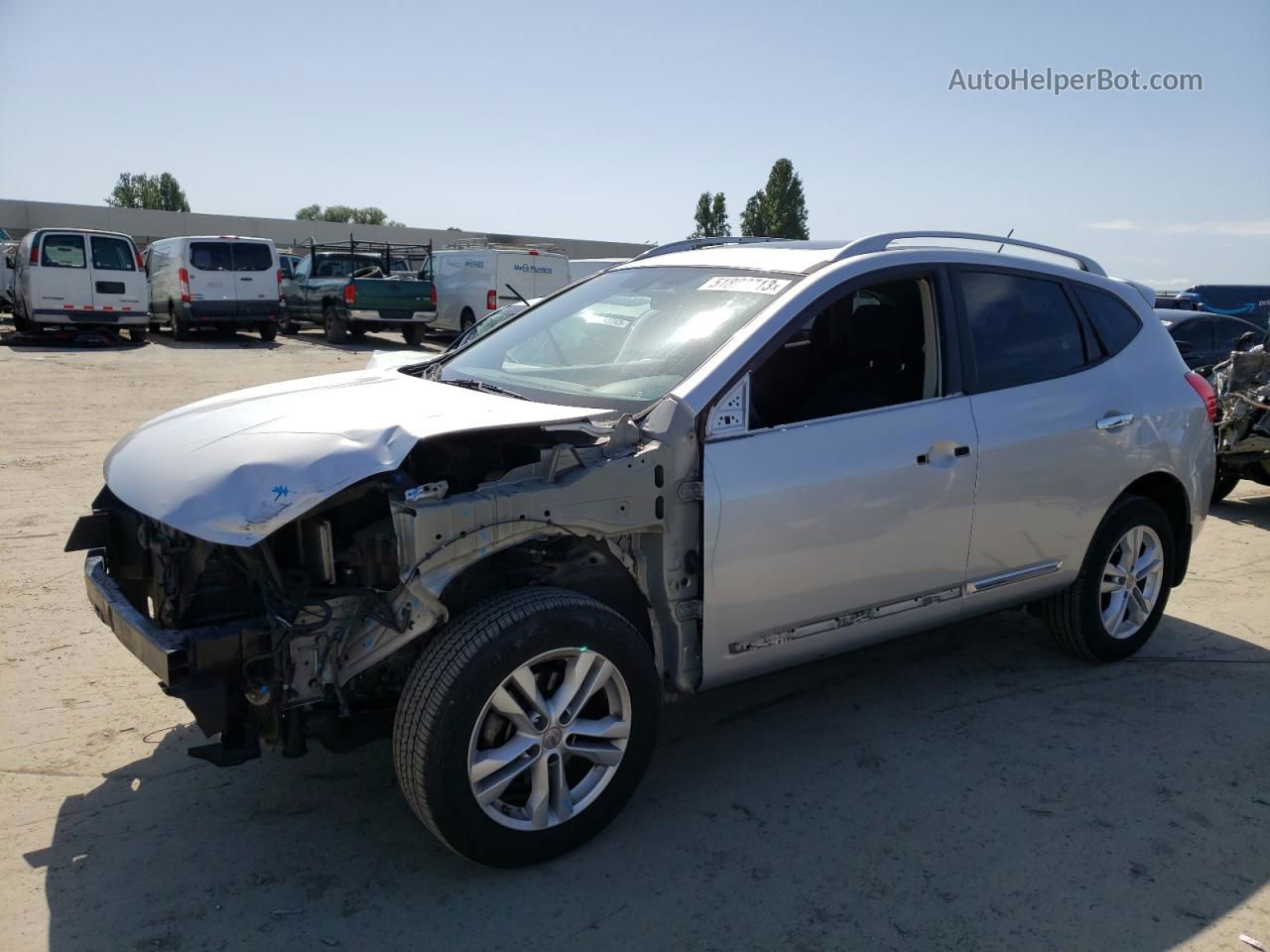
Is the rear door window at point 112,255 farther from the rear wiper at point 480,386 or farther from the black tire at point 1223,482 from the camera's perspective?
the black tire at point 1223,482

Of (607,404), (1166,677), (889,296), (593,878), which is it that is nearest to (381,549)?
(607,404)

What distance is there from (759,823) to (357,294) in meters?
19.2

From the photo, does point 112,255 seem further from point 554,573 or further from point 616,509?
point 616,509

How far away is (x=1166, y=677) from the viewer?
190 inches

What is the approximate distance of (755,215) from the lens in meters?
69.8

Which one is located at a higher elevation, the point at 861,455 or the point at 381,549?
the point at 861,455

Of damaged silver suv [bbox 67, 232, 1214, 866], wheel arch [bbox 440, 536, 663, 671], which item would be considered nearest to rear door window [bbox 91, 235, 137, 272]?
damaged silver suv [bbox 67, 232, 1214, 866]

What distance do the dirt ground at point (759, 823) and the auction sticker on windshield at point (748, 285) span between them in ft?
5.76

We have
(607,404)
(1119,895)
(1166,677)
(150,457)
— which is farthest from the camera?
(1166,677)

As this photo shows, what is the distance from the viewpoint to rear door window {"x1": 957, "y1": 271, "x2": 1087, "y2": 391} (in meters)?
4.26

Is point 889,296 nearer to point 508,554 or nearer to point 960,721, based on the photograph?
point 960,721

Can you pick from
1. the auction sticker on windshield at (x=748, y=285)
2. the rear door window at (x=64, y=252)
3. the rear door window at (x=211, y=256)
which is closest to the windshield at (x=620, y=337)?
the auction sticker on windshield at (x=748, y=285)

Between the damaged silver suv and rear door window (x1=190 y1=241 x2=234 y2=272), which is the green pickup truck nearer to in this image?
rear door window (x1=190 y1=241 x2=234 y2=272)

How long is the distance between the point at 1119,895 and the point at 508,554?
2.14 meters
